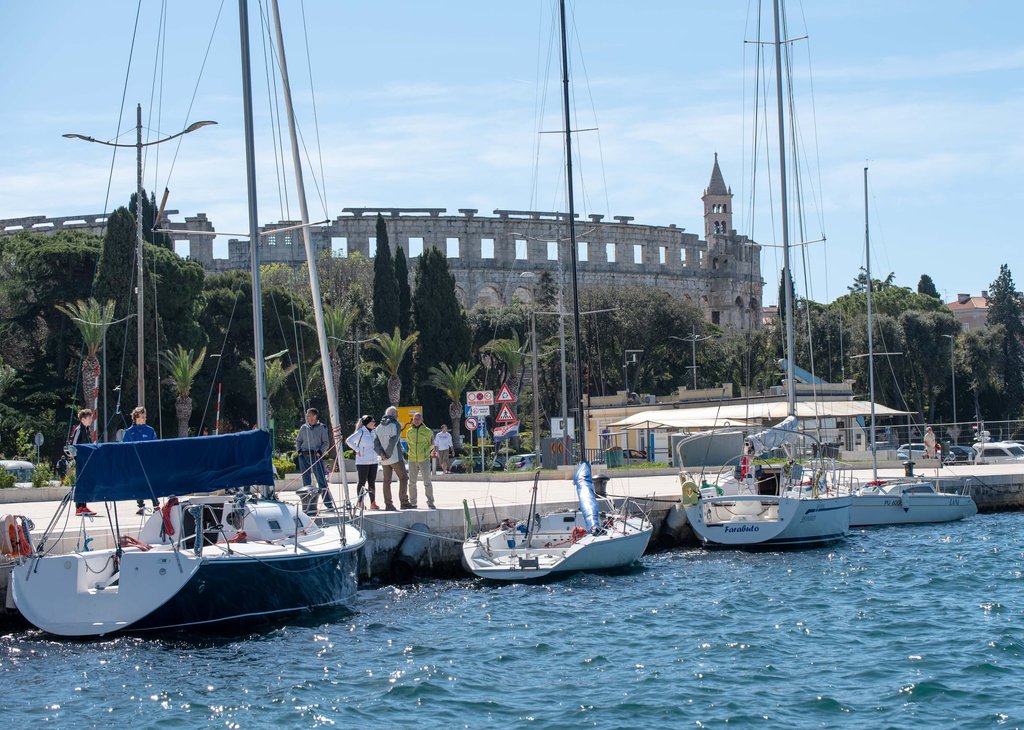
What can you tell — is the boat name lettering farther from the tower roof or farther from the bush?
the tower roof

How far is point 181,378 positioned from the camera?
49.1 metres

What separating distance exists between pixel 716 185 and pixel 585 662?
10246 centimetres

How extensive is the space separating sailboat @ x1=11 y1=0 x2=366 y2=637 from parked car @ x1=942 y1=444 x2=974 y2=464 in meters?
32.6

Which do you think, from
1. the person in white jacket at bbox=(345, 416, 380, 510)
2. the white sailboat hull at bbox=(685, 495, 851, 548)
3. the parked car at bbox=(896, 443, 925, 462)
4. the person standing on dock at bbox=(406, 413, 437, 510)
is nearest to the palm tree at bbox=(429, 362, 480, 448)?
the parked car at bbox=(896, 443, 925, 462)

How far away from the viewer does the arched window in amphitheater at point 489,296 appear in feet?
323

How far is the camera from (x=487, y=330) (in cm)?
7862

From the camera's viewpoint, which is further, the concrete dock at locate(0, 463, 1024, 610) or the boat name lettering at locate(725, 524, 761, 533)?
the boat name lettering at locate(725, 524, 761, 533)

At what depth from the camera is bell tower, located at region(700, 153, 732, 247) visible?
114m

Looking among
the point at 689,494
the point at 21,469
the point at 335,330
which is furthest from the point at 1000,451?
the point at 21,469

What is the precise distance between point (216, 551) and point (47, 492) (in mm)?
13525

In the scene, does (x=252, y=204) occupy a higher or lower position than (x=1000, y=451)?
higher

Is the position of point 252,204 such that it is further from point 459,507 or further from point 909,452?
point 909,452

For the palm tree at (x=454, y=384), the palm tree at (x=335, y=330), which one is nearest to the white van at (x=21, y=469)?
the palm tree at (x=335, y=330)

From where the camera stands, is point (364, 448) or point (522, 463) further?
point (522, 463)
